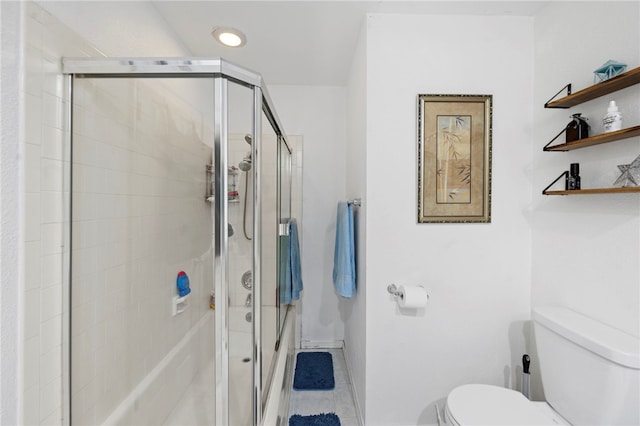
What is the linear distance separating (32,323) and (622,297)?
6.55 ft

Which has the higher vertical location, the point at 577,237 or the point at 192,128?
the point at 192,128

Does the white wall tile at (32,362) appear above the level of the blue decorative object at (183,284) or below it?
below

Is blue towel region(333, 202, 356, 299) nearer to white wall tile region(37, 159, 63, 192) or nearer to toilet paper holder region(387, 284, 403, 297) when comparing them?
toilet paper holder region(387, 284, 403, 297)

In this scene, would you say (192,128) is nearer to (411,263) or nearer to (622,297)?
(411,263)

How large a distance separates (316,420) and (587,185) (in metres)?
1.74

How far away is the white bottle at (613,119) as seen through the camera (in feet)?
3.23

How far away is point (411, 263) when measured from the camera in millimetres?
1434

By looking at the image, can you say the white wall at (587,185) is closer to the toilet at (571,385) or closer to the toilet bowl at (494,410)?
the toilet at (571,385)

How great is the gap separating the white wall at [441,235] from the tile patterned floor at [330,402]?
22cm

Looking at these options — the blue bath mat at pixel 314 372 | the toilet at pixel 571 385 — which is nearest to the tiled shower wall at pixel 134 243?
the blue bath mat at pixel 314 372

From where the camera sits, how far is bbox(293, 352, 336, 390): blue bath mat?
1814 millimetres

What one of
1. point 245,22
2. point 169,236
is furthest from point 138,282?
point 245,22

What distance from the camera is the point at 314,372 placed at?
6.38ft

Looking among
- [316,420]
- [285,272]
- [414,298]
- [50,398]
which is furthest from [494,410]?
[50,398]
